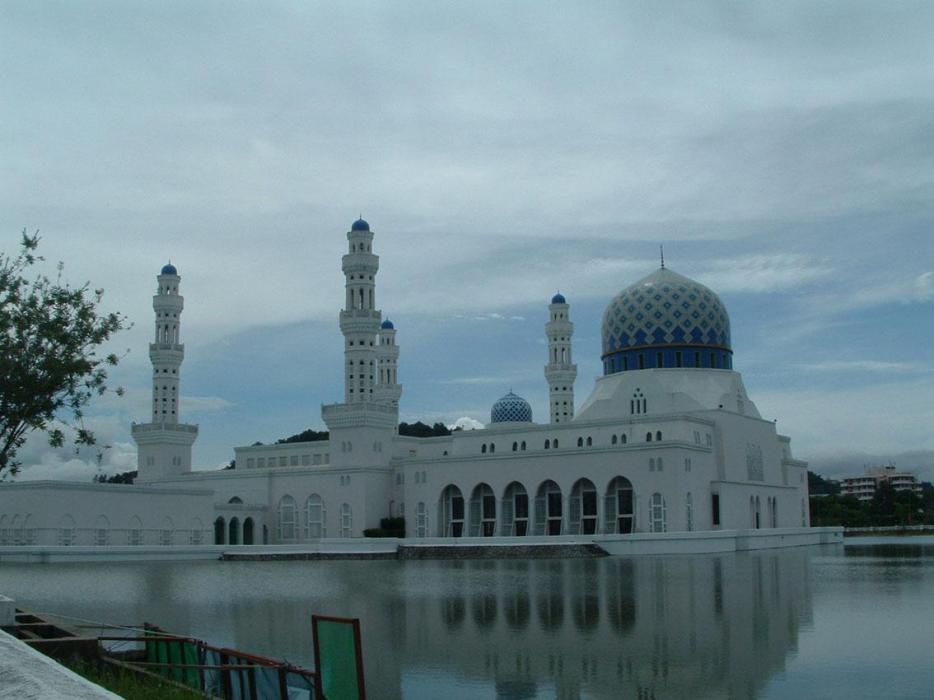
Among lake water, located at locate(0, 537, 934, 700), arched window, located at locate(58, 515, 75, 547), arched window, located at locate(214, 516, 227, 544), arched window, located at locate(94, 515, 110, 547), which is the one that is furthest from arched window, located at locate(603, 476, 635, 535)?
arched window, located at locate(58, 515, 75, 547)

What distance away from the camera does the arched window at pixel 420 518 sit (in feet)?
157

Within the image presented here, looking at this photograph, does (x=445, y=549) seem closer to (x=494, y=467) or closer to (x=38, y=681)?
(x=494, y=467)

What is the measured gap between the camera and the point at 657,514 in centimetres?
4156

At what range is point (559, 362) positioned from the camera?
57188 millimetres

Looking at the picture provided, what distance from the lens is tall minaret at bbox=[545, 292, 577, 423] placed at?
56844 mm

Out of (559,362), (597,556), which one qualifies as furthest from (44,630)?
(559,362)

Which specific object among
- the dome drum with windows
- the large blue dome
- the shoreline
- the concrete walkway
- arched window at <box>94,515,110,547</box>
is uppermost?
the dome drum with windows

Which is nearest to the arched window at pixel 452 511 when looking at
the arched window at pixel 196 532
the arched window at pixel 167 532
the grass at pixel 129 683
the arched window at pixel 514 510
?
the arched window at pixel 514 510

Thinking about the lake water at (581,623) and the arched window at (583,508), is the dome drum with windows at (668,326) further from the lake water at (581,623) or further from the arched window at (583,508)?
the lake water at (581,623)

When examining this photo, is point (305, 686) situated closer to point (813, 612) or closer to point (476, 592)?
point (813, 612)

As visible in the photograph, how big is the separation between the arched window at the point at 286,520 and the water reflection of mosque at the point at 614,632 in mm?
29085

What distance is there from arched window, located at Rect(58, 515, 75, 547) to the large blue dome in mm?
20692

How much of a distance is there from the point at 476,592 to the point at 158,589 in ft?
21.4

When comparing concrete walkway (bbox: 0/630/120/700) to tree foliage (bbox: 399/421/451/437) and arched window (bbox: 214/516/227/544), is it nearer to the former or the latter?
arched window (bbox: 214/516/227/544)
